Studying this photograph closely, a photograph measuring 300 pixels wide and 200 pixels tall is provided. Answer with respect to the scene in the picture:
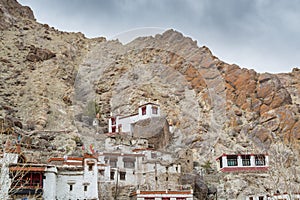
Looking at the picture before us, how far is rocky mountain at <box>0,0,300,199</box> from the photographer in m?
53.9

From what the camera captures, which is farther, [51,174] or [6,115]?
[6,115]

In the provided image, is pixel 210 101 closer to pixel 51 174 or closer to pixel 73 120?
pixel 73 120

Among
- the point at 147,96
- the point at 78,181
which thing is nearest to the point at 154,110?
the point at 147,96

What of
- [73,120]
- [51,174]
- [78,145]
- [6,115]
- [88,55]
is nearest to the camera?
[51,174]

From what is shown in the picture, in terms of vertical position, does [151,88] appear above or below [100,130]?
above

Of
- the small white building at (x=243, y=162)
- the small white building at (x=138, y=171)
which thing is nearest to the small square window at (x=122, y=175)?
the small white building at (x=138, y=171)

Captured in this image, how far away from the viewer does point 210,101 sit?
2931 inches

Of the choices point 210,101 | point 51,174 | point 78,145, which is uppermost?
point 210,101

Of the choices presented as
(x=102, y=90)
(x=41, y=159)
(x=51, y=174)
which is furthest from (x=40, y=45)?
(x=51, y=174)

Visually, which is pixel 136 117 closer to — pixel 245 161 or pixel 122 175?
pixel 122 175

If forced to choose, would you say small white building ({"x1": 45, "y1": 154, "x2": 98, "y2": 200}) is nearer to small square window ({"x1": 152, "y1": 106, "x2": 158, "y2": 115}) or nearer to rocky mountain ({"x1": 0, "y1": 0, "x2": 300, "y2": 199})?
rocky mountain ({"x1": 0, "y1": 0, "x2": 300, "y2": 199})

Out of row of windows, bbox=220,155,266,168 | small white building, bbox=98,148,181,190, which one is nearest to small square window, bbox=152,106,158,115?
small white building, bbox=98,148,181,190

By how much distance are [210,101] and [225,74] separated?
869cm

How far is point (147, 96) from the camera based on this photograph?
7175 centimetres
